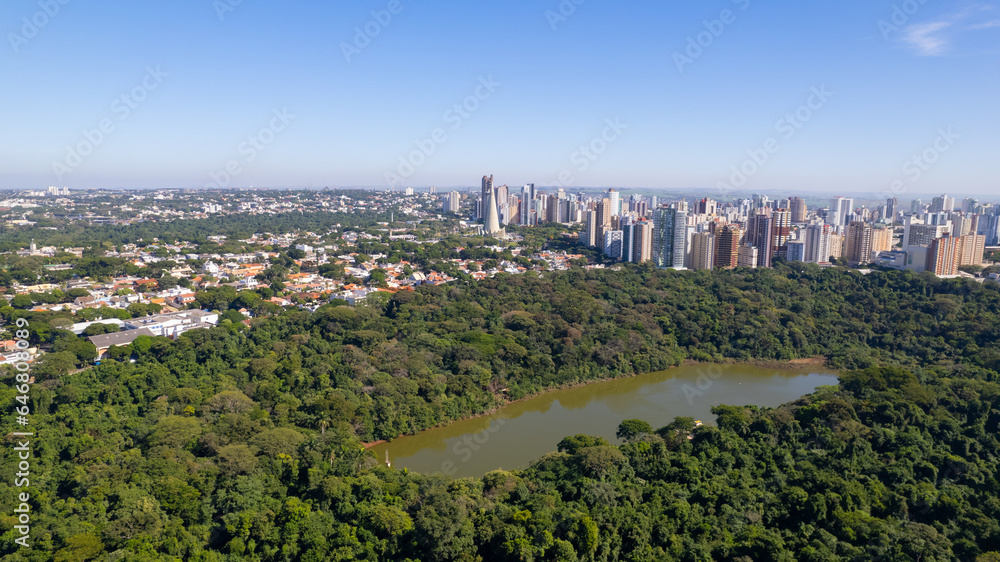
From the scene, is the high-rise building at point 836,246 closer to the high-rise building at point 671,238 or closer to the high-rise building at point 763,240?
the high-rise building at point 763,240

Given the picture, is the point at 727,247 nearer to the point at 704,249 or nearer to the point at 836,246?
the point at 704,249

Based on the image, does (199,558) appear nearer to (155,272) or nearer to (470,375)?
(470,375)

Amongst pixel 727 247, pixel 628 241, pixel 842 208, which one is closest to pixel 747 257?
pixel 727 247
